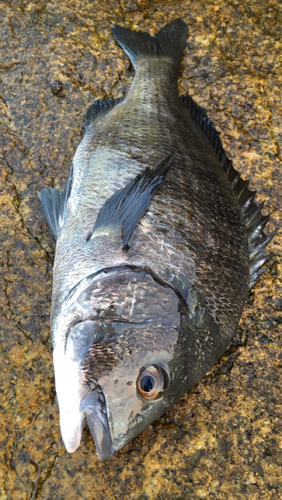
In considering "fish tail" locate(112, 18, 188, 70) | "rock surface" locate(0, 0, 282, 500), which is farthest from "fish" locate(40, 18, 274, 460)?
"fish tail" locate(112, 18, 188, 70)

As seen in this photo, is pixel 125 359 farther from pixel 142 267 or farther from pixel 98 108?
pixel 98 108

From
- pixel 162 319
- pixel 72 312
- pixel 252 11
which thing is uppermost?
pixel 252 11

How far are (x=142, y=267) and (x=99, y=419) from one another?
79cm

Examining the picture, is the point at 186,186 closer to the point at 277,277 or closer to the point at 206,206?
the point at 206,206

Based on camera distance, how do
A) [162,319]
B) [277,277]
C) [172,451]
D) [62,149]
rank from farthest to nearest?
[62,149], [277,277], [172,451], [162,319]

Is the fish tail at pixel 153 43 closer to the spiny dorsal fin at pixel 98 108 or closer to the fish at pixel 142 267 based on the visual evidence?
the spiny dorsal fin at pixel 98 108

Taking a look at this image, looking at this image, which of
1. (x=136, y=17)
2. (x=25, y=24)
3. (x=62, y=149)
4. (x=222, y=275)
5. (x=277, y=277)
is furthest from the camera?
(x=136, y=17)

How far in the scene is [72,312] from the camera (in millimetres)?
1973

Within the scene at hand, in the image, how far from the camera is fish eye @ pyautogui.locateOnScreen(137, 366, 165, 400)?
5.93ft

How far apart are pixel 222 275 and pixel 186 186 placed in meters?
0.62

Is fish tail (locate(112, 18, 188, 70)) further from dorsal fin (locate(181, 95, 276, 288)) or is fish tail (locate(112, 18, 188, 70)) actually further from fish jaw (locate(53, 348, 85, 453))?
fish jaw (locate(53, 348, 85, 453))

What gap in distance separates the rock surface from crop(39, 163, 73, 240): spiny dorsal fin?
0.20 metres

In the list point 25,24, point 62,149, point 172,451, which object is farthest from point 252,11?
point 172,451

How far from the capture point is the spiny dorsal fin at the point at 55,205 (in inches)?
105
